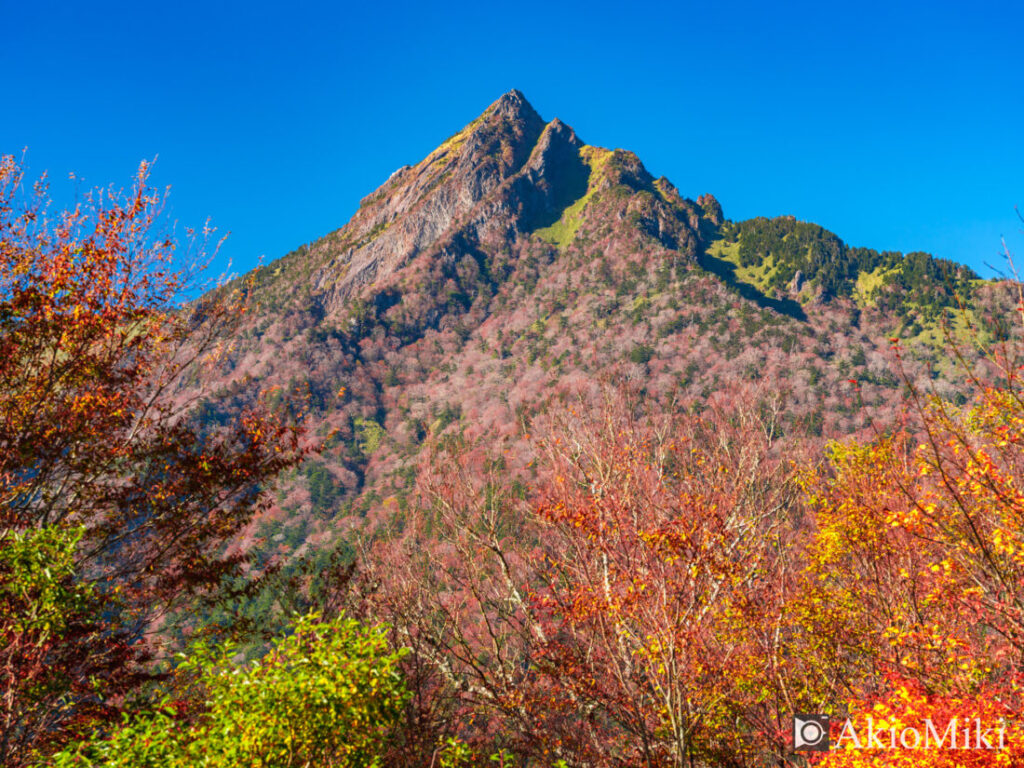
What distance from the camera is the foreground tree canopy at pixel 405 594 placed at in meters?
5.75

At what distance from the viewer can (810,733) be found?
9719mm

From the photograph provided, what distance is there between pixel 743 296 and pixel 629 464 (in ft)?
465

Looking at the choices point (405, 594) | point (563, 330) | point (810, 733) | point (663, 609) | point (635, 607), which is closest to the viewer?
point (663, 609)

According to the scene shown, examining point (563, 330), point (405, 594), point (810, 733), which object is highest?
point (563, 330)

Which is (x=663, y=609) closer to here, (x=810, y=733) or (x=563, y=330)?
(x=810, y=733)

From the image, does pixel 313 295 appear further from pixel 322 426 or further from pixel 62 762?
pixel 62 762

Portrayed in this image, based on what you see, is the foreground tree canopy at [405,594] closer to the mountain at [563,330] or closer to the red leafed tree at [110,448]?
the red leafed tree at [110,448]

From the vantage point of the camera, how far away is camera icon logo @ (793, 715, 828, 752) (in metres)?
9.61

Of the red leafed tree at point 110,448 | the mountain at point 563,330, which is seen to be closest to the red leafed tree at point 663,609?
the red leafed tree at point 110,448

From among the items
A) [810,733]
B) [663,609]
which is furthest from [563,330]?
[663,609]

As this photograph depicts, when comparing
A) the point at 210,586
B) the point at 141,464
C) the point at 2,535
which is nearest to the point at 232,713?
the point at 2,535

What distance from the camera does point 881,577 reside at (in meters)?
12.9

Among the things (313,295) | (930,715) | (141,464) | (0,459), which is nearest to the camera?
(930,715)

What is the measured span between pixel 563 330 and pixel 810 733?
14563cm
